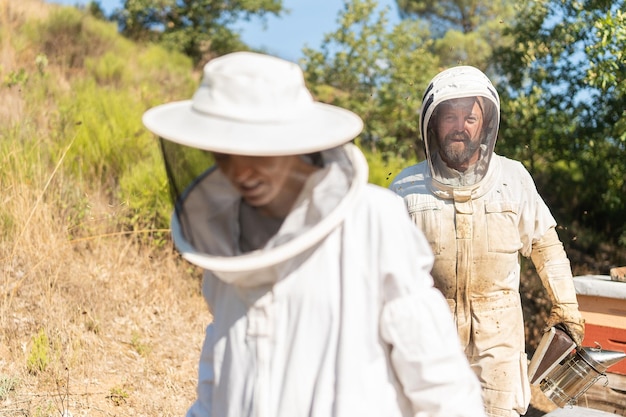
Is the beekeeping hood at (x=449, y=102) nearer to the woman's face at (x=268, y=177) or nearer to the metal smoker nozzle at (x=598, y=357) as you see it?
the metal smoker nozzle at (x=598, y=357)

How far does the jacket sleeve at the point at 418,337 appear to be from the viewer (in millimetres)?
1444

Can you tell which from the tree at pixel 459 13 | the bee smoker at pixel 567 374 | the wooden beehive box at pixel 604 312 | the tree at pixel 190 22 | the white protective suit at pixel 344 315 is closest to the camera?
the white protective suit at pixel 344 315

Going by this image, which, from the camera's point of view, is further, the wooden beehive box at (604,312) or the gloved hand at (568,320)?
the wooden beehive box at (604,312)

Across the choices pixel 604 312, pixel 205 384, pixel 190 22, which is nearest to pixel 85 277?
pixel 604 312

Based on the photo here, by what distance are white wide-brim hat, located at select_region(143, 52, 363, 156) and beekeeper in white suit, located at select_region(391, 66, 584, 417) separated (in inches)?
74.7

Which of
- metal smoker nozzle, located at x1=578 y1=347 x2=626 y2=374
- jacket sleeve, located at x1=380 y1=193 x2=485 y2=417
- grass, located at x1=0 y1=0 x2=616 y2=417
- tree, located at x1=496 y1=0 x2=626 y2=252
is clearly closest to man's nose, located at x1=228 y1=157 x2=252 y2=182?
jacket sleeve, located at x1=380 y1=193 x2=485 y2=417

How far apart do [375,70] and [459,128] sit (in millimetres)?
7008

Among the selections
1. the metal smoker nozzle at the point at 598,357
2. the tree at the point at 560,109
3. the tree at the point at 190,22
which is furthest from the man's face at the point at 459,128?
the tree at the point at 190,22

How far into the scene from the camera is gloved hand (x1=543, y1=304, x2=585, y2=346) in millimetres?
3459

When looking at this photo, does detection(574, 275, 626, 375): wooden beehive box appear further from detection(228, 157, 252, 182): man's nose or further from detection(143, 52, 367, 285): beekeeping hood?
detection(228, 157, 252, 182): man's nose

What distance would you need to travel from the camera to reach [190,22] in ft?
52.1

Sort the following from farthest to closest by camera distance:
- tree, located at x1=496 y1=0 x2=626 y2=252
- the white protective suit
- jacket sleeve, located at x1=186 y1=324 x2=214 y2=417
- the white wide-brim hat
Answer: tree, located at x1=496 y1=0 x2=626 y2=252
jacket sleeve, located at x1=186 y1=324 x2=214 y2=417
the white protective suit
the white wide-brim hat

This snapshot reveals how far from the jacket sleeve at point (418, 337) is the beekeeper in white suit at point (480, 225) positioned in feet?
5.77

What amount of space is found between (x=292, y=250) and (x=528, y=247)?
2.26 metres
